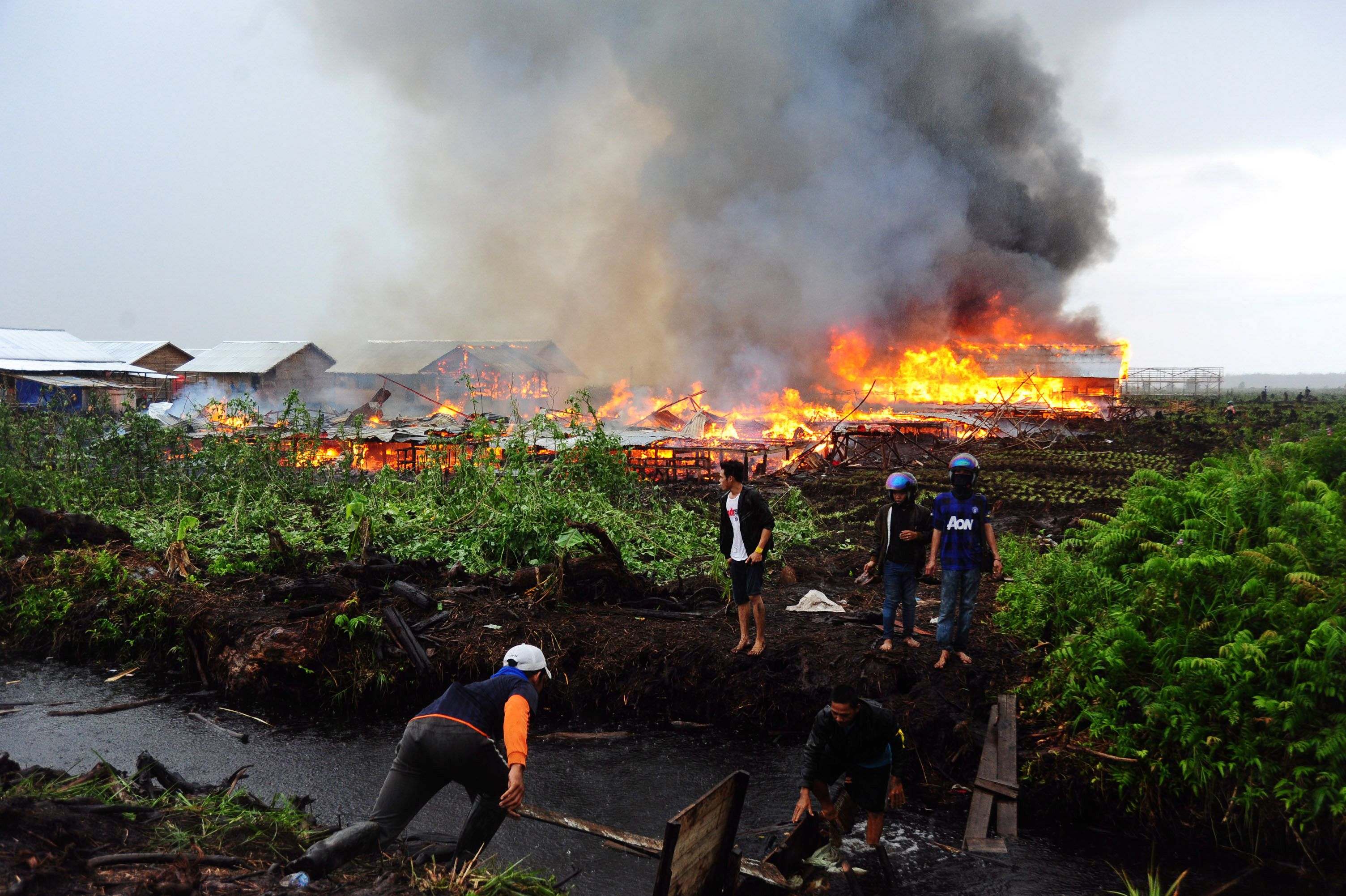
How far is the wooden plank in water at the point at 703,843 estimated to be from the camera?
365cm

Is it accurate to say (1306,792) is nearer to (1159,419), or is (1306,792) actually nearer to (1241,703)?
(1241,703)

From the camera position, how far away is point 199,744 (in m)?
6.91

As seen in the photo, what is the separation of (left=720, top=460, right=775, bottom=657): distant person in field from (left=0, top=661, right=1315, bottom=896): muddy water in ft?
4.07

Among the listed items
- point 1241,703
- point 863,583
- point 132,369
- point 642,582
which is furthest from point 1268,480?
point 132,369

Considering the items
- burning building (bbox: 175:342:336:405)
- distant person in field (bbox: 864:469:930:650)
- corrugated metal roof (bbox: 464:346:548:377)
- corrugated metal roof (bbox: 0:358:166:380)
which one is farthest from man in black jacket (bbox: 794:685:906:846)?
burning building (bbox: 175:342:336:405)

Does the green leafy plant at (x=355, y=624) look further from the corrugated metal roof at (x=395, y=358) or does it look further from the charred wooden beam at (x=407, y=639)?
the corrugated metal roof at (x=395, y=358)

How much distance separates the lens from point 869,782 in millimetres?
4965

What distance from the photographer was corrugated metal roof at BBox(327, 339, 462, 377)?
140 ft

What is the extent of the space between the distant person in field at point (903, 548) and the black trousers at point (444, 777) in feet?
13.1

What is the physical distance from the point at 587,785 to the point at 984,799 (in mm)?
2989

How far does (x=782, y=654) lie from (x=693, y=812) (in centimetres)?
377

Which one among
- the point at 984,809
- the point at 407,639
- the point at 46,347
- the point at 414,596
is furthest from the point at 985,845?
the point at 46,347

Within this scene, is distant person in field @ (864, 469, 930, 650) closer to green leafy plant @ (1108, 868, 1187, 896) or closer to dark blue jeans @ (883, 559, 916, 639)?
dark blue jeans @ (883, 559, 916, 639)

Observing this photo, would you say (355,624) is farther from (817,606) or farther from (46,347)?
(46,347)
